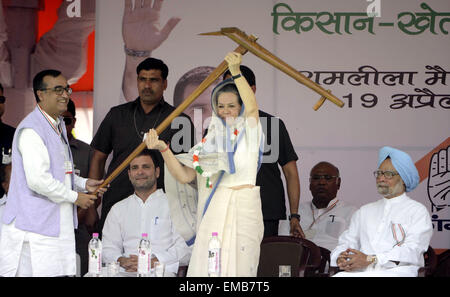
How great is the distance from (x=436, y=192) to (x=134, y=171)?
3014 mm

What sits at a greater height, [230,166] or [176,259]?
[230,166]

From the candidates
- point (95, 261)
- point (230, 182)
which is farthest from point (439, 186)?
point (95, 261)

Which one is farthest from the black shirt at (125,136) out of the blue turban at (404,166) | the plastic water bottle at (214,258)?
the blue turban at (404,166)

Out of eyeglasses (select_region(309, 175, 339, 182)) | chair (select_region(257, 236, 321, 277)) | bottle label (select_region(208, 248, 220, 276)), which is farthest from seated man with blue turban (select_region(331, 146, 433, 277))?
eyeglasses (select_region(309, 175, 339, 182))

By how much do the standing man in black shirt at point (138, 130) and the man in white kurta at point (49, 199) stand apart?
1.26m

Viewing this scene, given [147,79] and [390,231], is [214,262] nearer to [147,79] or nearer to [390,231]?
[390,231]

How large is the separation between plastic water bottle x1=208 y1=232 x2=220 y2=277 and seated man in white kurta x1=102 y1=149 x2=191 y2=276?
3.06 feet

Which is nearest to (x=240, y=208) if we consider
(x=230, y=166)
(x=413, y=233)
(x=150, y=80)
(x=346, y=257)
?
(x=230, y=166)

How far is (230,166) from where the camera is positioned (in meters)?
5.82

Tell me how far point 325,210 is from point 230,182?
2159 millimetres

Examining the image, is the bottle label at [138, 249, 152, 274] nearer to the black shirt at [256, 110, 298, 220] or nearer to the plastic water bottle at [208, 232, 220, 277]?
the plastic water bottle at [208, 232, 220, 277]

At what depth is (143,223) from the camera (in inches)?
273
